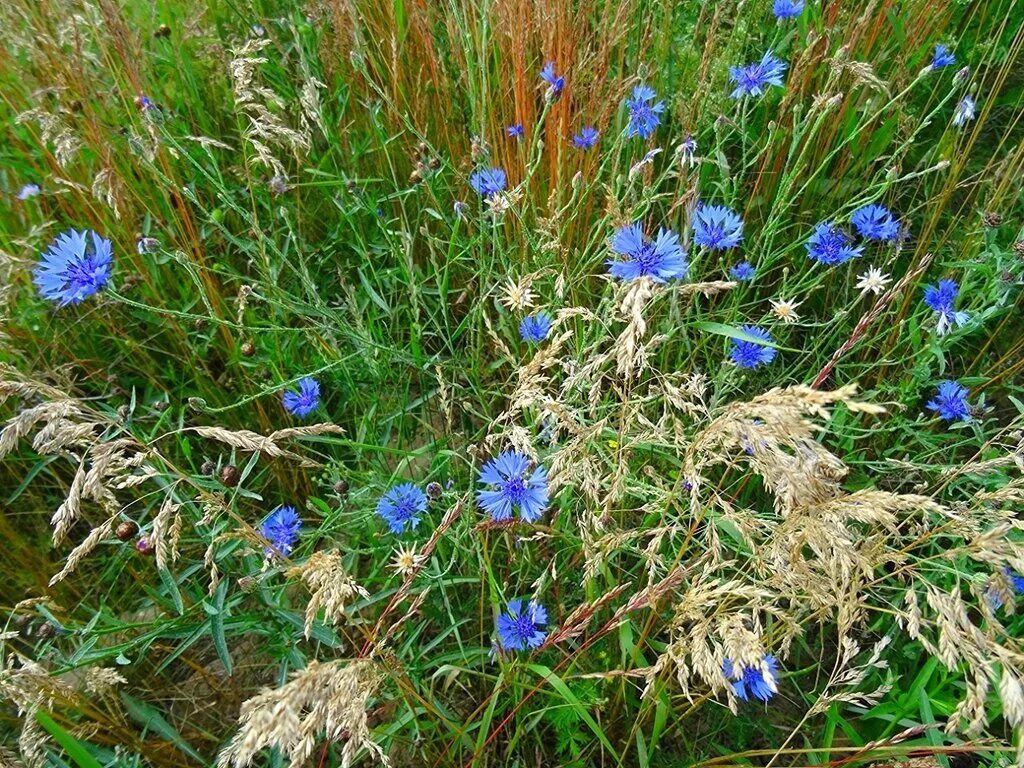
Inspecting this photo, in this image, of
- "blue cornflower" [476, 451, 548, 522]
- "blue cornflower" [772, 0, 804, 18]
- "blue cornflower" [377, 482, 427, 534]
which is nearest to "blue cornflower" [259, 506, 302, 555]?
"blue cornflower" [377, 482, 427, 534]

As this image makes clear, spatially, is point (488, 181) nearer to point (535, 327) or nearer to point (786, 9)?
point (535, 327)

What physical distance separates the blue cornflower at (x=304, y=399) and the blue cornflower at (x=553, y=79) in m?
0.94

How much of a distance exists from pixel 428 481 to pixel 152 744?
2.54ft

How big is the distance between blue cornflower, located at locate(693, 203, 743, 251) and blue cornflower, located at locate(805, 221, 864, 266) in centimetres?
20

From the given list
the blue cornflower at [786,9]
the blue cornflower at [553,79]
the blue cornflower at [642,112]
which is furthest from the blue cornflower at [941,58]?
the blue cornflower at [553,79]

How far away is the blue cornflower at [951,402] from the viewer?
6.03 feet

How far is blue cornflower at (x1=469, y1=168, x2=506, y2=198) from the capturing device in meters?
2.03

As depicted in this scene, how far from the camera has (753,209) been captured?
2.34m

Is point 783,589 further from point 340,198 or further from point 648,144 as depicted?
point 340,198

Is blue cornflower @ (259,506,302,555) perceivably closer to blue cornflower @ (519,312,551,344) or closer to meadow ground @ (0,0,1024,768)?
meadow ground @ (0,0,1024,768)

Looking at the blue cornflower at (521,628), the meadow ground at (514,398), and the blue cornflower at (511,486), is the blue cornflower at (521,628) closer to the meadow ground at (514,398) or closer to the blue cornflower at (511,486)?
the meadow ground at (514,398)

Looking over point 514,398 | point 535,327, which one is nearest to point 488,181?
point 535,327

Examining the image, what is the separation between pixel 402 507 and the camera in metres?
1.68

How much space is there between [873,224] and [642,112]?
2.23ft
